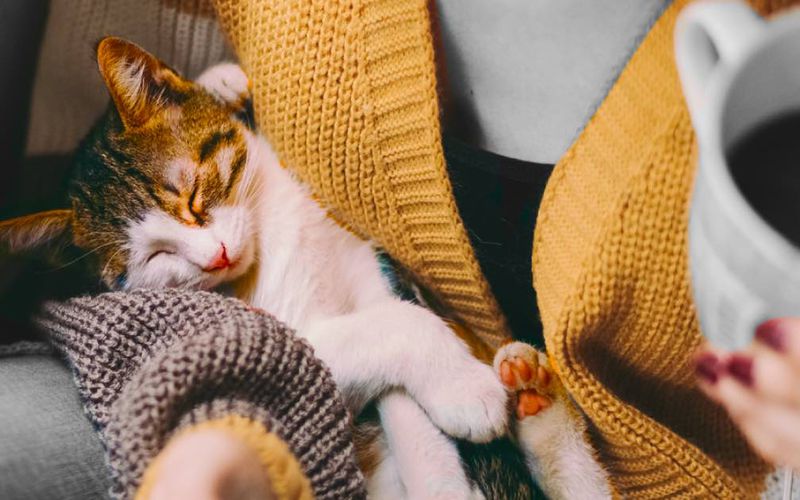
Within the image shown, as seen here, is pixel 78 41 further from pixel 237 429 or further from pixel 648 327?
pixel 648 327

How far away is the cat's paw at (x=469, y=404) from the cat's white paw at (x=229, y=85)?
357 millimetres

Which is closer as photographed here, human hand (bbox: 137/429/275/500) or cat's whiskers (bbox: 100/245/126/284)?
human hand (bbox: 137/429/275/500)

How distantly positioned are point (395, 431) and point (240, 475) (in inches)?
8.5

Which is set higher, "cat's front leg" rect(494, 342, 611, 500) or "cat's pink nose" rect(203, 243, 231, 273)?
"cat's pink nose" rect(203, 243, 231, 273)

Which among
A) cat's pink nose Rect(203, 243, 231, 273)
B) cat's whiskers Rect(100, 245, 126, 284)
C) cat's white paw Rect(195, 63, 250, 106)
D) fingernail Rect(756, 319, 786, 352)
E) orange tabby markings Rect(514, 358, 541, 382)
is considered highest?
fingernail Rect(756, 319, 786, 352)

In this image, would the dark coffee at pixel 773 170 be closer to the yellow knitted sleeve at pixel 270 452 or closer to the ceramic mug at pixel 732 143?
the ceramic mug at pixel 732 143

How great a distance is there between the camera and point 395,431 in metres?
0.53

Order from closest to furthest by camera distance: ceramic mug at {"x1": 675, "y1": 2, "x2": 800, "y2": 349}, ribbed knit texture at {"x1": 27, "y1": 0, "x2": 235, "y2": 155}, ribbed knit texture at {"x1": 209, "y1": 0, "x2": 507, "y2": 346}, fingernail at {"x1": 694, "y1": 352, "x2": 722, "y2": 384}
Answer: ceramic mug at {"x1": 675, "y1": 2, "x2": 800, "y2": 349}
fingernail at {"x1": 694, "y1": 352, "x2": 722, "y2": 384}
ribbed knit texture at {"x1": 209, "y1": 0, "x2": 507, "y2": 346}
ribbed knit texture at {"x1": 27, "y1": 0, "x2": 235, "y2": 155}

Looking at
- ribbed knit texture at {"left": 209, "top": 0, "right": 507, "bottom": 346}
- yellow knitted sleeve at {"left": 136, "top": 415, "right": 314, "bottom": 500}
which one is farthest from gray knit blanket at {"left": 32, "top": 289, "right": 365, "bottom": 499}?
ribbed knit texture at {"left": 209, "top": 0, "right": 507, "bottom": 346}

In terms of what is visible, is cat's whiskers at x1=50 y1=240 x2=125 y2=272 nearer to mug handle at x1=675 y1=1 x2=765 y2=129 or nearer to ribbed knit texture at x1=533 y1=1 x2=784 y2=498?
ribbed knit texture at x1=533 y1=1 x2=784 y2=498

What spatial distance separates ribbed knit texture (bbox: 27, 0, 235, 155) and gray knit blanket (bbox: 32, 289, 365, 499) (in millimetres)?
243

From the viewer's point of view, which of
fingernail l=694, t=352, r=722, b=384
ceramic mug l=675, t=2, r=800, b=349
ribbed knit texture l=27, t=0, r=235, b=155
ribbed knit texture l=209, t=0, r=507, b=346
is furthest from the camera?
ribbed knit texture l=27, t=0, r=235, b=155

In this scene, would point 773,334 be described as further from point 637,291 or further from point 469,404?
point 469,404

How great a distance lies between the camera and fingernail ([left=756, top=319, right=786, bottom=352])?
0.22m
